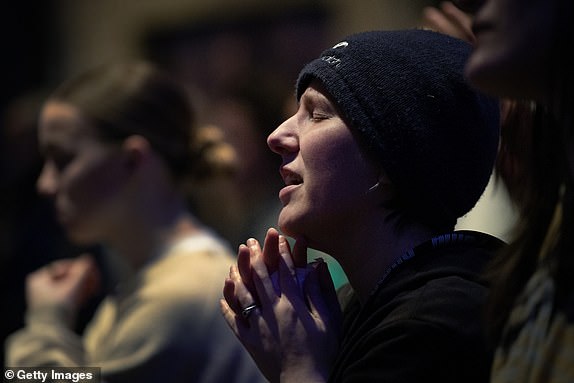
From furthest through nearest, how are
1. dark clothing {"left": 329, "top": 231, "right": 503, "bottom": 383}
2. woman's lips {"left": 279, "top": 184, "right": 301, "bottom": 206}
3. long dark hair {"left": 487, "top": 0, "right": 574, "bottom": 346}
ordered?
woman's lips {"left": 279, "top": 184, "right": 301, "bottom": 206}, dark clothing {"left": 329, "top": 231, "right": 503, "bottom": 383}, long dark hair {"left": 487, "top": 0, "right": 574, "bottom": 346}

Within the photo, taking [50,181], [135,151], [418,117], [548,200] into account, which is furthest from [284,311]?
[50,181]

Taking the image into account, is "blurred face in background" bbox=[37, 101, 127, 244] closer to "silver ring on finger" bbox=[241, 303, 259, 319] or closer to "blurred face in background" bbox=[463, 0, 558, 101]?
"silver ring on finger" bbox=[241, 303, 259, 319]

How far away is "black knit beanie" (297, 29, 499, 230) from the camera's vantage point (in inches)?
70.9

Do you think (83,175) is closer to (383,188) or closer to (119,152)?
(119,152)

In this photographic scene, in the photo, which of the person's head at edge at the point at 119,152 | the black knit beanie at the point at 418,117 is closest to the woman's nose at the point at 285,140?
the black knit beanie at the point at 418,117

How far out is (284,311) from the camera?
1760 millimetres

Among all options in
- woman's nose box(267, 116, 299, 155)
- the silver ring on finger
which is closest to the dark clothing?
the silver ring on finger

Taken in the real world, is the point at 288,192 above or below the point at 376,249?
above

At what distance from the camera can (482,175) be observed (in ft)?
6.13

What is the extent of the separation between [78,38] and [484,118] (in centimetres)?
544

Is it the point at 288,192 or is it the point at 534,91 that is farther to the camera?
the point at 288,192

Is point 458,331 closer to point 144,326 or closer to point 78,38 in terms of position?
point 144,326

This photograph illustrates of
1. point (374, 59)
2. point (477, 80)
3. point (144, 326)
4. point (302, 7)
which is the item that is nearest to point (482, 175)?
point (374, 59)

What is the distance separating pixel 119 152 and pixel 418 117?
4.98 ft
